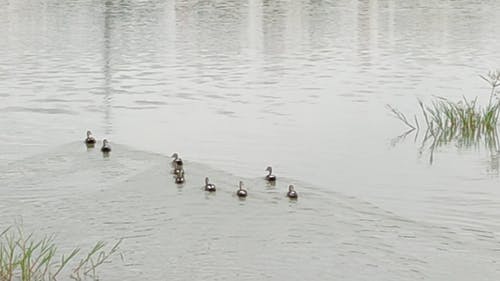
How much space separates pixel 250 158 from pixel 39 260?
6803mm

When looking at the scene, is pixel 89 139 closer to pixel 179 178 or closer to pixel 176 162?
pixel 176 162

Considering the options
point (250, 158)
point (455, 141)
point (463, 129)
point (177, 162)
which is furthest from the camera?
point (463, 129)

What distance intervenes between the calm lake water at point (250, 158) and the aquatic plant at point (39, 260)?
221 mm

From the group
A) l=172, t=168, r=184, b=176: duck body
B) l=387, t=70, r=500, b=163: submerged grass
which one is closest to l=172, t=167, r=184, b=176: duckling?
l=172, t=168, r=184, b=176: duck body

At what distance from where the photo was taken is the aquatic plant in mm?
10164

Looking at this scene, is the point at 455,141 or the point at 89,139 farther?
the point at 455,141

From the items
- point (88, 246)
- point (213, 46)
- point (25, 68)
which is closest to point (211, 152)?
point (88, 246)

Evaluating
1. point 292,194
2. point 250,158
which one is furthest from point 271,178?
point 250,158

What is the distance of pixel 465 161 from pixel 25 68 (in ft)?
52.6

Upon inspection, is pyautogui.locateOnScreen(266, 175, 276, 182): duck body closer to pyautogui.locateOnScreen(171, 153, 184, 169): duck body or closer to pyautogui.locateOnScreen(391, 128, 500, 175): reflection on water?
pyautogui.locateOnScreen(171, 153, 184, 169): duck body

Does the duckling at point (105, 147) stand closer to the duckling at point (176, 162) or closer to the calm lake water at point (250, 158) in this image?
the calm lake water at point (250, 158)

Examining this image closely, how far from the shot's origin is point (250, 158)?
17.7m

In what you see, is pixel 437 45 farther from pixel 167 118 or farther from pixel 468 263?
pixel 468 263

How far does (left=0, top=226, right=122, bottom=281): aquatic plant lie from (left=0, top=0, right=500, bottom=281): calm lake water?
8.7 inches
